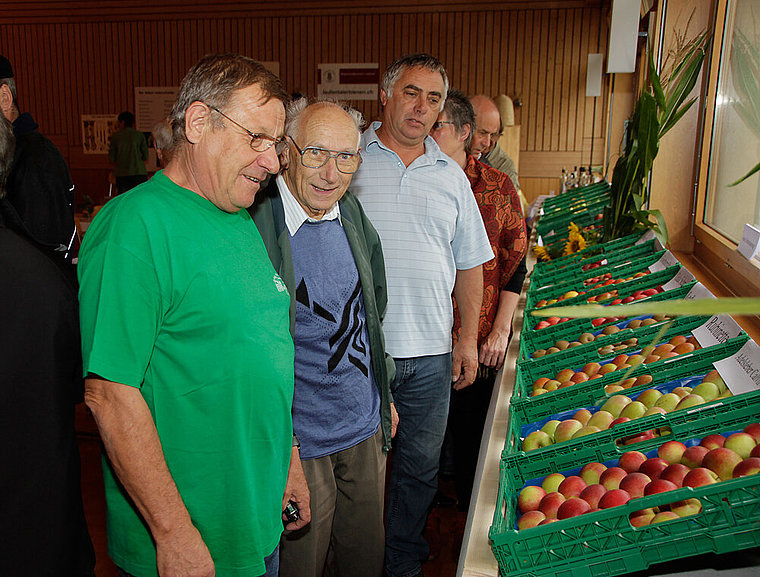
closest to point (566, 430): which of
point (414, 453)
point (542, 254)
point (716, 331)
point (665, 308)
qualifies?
point (716, 331)

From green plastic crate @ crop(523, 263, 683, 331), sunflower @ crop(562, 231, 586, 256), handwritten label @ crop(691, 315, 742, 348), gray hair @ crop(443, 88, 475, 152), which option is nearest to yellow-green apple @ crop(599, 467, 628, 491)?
handwritten label @ crop(691, 315, 742, 348)

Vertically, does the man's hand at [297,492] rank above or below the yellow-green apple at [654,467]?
below

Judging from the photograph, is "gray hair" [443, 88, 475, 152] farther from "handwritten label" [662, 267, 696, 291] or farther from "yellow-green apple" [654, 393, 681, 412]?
"yellow-green apple" [654, 393, 681, 412]

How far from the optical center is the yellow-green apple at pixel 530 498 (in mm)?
1198

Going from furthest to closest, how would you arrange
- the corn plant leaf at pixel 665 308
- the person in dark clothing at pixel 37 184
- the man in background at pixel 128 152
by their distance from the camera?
1. the man in background at pixel 128 152
2. the person in dark clothing at pixel 37 184
3. the corn plant leaf at pixel 665 308

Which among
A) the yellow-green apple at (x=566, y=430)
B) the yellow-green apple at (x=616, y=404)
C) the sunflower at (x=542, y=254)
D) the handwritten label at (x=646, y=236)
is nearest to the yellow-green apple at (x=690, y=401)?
the yellow-green apple at (x=616, y=404)

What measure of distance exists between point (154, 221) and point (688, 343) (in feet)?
4.74

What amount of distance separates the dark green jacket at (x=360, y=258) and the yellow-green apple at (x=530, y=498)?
0.64 m

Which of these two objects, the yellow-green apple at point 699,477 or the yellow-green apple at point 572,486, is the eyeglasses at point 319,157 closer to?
the yellow-green apple at point 572,486

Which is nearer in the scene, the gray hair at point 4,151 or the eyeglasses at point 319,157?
the gray hair at point 4,151

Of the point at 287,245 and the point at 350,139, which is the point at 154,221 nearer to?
the point at 287,245

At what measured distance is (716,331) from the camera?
1663mm

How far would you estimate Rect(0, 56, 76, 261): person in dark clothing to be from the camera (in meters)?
2.80

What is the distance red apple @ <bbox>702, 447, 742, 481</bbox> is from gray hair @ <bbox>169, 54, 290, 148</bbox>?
1060mm
